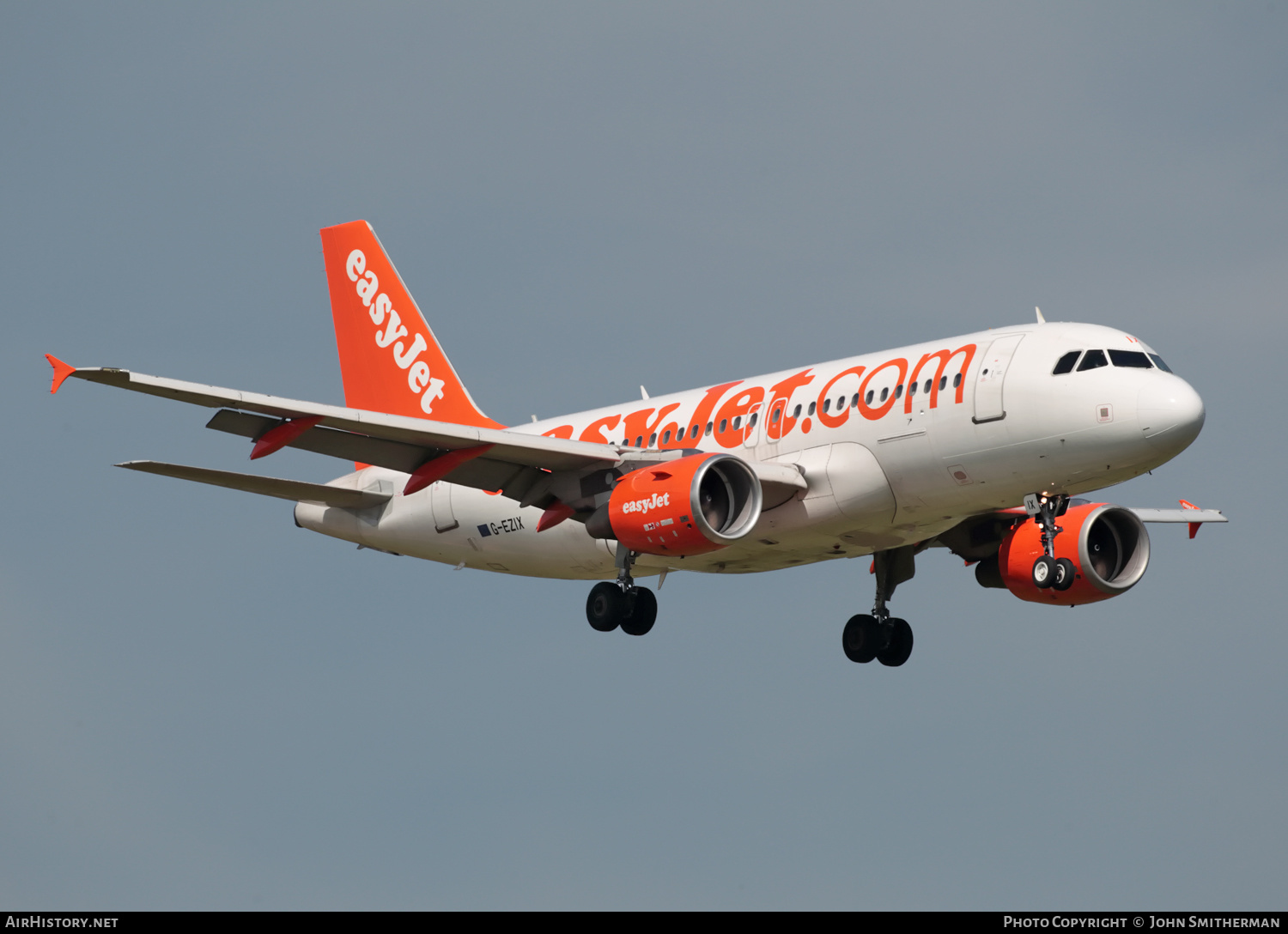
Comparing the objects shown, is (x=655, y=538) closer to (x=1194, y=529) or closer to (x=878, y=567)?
(x=878, y=567)

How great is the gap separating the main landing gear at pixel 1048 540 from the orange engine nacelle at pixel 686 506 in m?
5.39

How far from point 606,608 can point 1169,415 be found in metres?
12.2

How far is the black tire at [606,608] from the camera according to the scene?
3809 cm

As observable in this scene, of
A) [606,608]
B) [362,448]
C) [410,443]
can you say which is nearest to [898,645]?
[606,608]

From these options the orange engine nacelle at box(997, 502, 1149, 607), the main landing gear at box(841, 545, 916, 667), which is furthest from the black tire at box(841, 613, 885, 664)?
the orange engine nacelle at box(997, 502, 1149, 607)

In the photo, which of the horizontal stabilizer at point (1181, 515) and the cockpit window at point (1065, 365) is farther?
the horizontal stabilizer at point (1181, 515)

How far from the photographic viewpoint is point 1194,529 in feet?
145

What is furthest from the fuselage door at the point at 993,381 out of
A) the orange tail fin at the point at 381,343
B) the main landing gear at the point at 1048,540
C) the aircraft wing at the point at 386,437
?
the orange tail fin at the point at 381,343

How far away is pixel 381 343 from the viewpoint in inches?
1876

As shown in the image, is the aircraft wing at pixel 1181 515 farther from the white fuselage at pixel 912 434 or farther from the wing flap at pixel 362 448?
the wing flap at pixel 362 448

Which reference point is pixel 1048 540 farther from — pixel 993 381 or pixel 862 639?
pixel 862 639

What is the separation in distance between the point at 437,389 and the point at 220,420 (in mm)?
12764

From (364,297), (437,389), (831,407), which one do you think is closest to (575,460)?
(831,407)

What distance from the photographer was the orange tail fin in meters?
46.4
